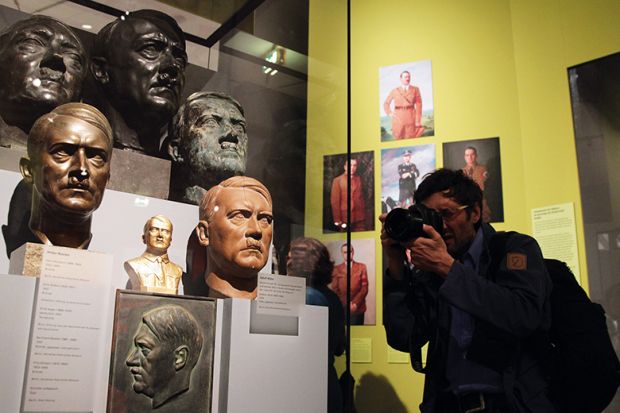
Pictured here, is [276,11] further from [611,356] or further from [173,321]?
[611,356]

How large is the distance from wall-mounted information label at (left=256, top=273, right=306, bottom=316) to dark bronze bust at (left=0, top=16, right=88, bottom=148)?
1.12 m

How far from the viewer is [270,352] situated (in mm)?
2357

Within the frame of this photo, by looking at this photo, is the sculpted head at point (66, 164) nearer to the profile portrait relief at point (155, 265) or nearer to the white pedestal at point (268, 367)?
the profile portrait relief at point (155, 265)

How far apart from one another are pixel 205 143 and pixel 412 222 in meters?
1.29

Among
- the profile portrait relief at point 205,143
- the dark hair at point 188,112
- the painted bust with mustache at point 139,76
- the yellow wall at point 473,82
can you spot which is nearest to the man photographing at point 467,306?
the yellow wall at point 473,82

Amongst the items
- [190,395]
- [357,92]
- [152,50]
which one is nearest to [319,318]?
[190,395]

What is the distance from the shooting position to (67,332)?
192cm

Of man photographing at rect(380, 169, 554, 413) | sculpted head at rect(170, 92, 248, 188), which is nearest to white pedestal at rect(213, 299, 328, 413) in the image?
man photographing at rect(380, 169, 554, 413)

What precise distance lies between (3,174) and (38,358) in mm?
794

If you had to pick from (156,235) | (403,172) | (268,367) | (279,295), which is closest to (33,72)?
(156,235)

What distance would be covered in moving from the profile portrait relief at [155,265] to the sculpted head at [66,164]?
260 millimetres

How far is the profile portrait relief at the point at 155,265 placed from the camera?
2354 millimetres

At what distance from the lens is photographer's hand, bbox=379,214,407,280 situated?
2291mm

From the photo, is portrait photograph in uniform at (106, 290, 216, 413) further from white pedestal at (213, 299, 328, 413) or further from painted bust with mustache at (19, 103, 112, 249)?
painted bust with mustache at (19, 103, 112, 249)
